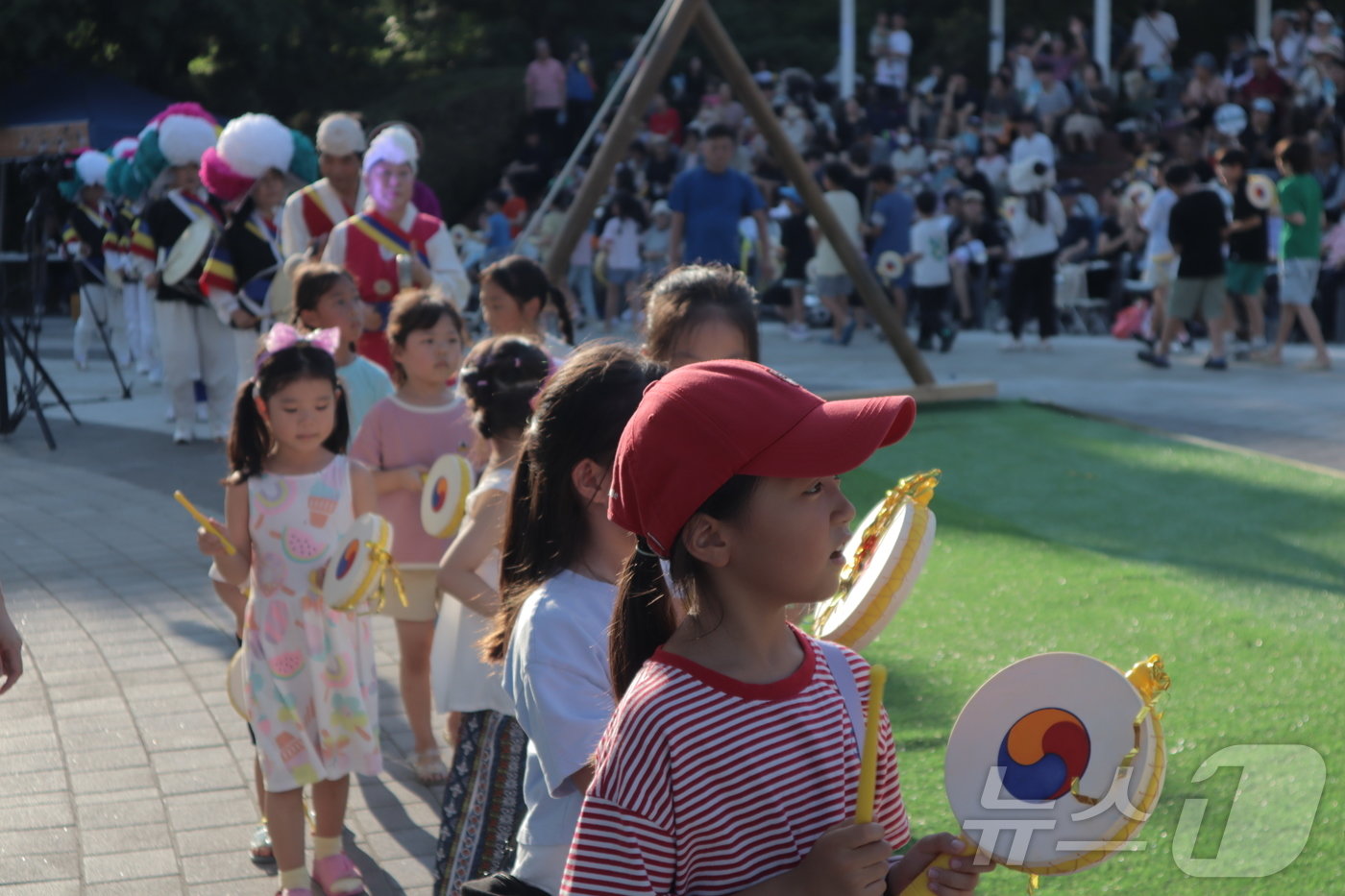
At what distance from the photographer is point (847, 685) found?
190 centimetres

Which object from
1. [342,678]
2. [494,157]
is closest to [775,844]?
[342,678]

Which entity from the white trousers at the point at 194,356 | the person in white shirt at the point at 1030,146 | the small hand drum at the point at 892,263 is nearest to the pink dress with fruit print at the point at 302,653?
the white trousers at the point at 194,356

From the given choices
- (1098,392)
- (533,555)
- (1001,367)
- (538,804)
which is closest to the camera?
(538,804)

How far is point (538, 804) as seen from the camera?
2350 millimetres

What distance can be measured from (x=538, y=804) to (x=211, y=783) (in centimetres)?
257

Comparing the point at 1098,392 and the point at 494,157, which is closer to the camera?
the point at 1098,392

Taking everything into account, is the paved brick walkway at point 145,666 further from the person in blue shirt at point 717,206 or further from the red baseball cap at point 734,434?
the red baseball cap at point 734,434

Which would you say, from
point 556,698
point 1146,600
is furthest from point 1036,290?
point 556,698

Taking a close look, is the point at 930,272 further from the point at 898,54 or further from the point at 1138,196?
the point at 898,54

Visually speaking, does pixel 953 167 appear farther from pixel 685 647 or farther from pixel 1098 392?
pixel 685 647

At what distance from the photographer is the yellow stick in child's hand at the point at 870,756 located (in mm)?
1638

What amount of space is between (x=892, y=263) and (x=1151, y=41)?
11946 millimetres

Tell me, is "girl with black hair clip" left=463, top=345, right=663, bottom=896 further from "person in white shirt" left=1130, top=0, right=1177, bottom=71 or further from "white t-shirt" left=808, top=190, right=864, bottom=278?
"person in white shirt" left=1130, top=0, right=1177, bottom=71

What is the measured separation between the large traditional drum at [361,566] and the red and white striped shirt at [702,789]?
204 centimetres
